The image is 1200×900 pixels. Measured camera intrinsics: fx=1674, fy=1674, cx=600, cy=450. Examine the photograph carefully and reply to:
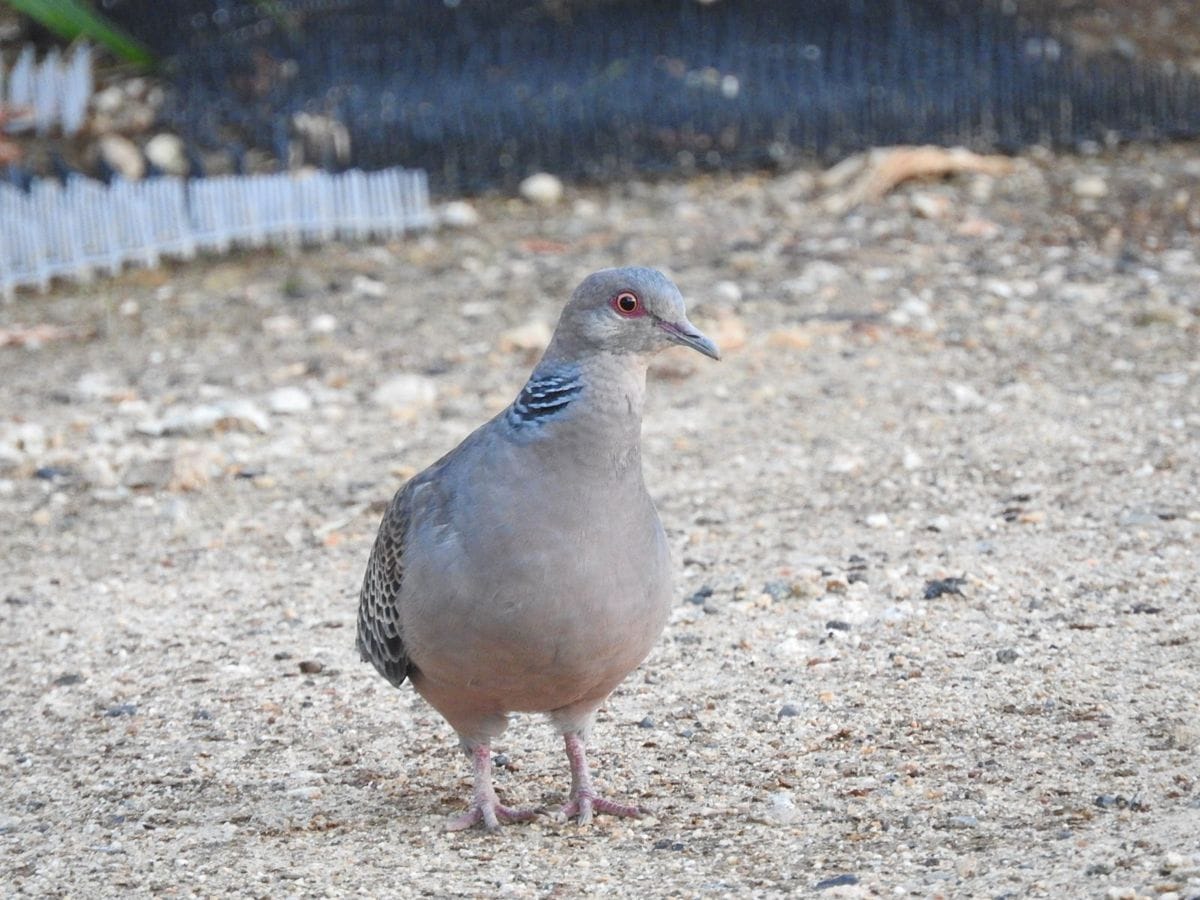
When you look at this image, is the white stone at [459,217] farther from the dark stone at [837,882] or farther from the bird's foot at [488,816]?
the dark stone at [837,882]

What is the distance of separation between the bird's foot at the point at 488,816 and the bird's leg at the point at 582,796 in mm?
101

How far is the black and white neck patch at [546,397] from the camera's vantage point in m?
3.50

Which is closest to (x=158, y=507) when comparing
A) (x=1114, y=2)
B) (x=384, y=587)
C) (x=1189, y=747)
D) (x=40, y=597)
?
(x=40, y=597)

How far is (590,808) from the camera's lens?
3857 mm

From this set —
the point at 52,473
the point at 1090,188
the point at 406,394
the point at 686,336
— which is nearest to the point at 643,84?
the point at 1090,188

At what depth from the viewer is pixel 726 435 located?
6621 mm

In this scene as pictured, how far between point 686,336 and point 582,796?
3.64ft

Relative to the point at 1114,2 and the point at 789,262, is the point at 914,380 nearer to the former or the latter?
the point at 789,262

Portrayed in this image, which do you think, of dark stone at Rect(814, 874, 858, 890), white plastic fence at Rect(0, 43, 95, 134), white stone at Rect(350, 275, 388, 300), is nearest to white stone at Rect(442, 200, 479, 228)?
white stone at Rect(350, 275, 388, 300)

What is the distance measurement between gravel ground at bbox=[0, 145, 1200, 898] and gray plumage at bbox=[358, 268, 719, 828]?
1.48 feet

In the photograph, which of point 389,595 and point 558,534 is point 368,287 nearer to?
point 389,595

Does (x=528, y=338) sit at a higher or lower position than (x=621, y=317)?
lower

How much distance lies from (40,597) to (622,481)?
9.37ft

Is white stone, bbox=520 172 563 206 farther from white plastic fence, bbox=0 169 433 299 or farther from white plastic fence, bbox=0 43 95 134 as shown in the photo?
white plastic fence, bbox=0 43 95 134
